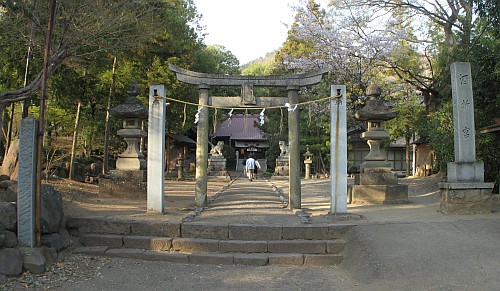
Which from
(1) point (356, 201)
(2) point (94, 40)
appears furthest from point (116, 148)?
(1) point (356, 201)

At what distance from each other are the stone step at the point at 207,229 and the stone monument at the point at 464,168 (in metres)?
2.76

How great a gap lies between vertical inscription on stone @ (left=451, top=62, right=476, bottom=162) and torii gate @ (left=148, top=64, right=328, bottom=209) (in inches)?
121

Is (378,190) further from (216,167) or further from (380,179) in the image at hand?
(216,167)

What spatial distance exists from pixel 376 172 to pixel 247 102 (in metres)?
4.40

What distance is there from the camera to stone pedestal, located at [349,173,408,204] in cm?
1092

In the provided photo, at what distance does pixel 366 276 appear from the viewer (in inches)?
226

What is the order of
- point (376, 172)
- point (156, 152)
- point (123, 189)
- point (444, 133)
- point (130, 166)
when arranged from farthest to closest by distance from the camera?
point (444, 133)
point (130, 166)
point (123, 189)
point (376, 172)
point (156, 152)

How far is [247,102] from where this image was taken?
1015 cm

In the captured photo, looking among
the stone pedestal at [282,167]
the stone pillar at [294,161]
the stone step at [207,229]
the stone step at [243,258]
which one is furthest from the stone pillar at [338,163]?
the stone pedestal at [282,167]

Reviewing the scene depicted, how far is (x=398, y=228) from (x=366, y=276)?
71.8 inches

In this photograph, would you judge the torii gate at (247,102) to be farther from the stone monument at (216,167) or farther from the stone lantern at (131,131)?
the stone monument at (216,167)

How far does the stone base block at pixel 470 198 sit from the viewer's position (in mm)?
8273

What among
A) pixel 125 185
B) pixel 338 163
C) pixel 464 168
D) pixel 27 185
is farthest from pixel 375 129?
pixel 27 185

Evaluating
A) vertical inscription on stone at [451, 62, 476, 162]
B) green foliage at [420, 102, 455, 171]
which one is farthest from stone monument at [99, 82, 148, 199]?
green foliage at [420, 102, 455, 171]
